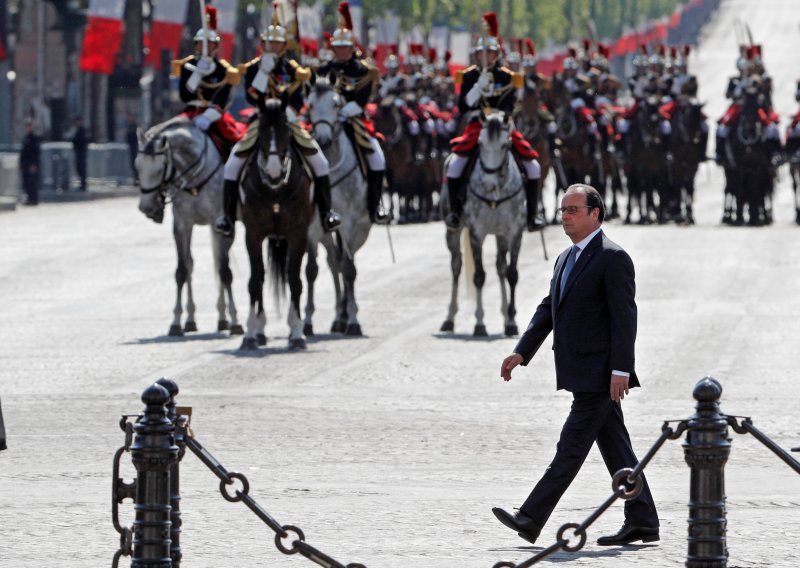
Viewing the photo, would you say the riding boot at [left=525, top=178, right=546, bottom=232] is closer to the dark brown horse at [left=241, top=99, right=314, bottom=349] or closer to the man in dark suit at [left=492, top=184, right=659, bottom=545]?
the dark brown horse at [left=241, top=99, right=314, bottom=349]

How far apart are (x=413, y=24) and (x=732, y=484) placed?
279 feet

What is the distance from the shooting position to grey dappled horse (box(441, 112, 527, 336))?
23219mm

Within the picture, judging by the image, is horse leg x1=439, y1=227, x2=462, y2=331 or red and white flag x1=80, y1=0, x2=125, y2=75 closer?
horse leg x1=439, y1=227, x2=462, y2=331

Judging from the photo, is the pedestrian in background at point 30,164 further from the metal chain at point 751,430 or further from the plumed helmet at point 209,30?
the metal chain at point 751,430

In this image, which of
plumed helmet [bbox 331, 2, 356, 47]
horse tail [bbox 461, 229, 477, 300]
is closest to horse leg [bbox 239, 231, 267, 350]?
horse tail [bbox 461, 229, 477, 300]

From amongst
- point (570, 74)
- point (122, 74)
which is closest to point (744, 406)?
point (570, 74)

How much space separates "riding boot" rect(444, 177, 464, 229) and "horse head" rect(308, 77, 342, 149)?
4.27ft

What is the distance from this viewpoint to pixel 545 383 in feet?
62.5

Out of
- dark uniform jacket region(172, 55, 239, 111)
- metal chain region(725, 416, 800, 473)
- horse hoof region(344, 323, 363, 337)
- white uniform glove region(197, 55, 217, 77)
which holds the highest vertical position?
white uniform glove region(197, 55, 217, 77)

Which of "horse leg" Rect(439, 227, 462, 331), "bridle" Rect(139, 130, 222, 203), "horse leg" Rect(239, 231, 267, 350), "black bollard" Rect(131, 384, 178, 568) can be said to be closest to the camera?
"black bollard" Rect(131, 384, 178, 568)

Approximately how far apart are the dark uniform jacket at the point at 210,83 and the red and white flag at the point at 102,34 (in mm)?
33256

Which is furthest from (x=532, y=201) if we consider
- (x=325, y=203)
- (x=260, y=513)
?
(x=260, y=513)

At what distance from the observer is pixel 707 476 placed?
8.99 meters

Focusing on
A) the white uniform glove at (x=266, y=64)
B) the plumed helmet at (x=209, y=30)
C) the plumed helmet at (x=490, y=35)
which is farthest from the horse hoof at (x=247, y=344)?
the plumed helmet at (x=490, y=35)
